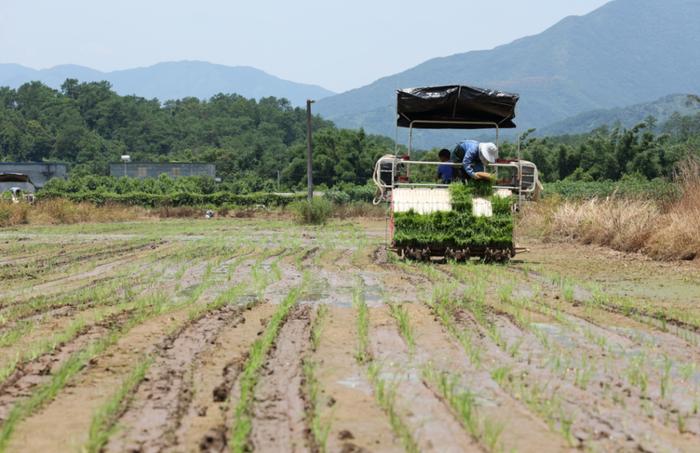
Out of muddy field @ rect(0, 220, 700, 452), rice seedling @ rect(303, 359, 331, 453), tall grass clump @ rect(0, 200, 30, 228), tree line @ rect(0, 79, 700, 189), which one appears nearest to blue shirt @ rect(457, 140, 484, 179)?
muddy field @ rect(0, 220, 700, 452)

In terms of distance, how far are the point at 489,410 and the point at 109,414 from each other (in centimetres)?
208

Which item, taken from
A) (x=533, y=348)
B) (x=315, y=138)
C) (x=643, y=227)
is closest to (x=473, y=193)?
(x=643, y=227)

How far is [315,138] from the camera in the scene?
91312 mm

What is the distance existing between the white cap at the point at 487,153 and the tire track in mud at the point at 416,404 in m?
7.89

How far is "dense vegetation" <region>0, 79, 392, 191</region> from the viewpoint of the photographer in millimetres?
113062

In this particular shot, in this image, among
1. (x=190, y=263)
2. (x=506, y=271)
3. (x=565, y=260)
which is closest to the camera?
(x=506, y=271)

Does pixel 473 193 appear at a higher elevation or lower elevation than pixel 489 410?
higher

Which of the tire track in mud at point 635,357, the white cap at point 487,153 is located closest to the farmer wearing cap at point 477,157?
the white cap at point 487,153

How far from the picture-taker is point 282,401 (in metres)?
4.98

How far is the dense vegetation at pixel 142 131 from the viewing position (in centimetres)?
11306

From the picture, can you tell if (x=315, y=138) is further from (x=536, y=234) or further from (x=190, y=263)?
(x=190, y=263)

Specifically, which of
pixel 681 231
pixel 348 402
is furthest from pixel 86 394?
pixel 681 231

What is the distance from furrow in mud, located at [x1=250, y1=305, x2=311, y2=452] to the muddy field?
0.01 meters

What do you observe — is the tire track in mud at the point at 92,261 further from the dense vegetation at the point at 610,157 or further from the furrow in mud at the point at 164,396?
the dense vegetation at the point at 610,157
